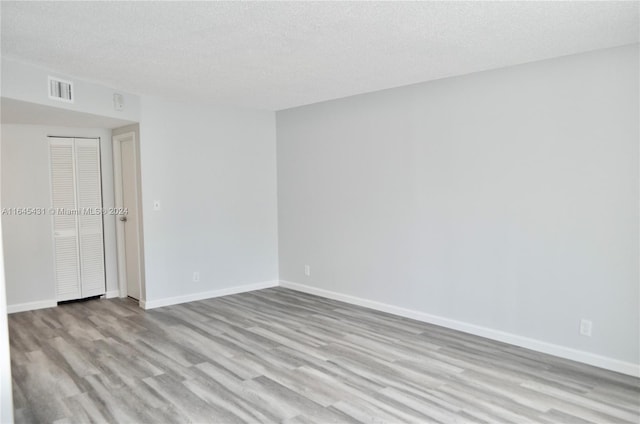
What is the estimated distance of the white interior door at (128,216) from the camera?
5383mm

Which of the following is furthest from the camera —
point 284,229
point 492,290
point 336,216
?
point 284,229

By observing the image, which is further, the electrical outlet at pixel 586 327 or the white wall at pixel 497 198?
the electrical outlet at pixel 586 327

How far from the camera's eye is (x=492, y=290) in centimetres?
404

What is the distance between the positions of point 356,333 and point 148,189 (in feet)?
9.60

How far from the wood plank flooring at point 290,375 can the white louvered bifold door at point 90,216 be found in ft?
2.87

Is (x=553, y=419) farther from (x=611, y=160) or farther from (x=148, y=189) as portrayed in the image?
(x=148, y=189)

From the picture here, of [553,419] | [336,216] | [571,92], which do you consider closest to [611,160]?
[571,92]

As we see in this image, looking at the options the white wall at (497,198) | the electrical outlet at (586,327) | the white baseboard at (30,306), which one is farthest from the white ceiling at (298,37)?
the white baseboard at (30,306)

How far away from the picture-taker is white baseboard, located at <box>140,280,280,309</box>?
5.22 m

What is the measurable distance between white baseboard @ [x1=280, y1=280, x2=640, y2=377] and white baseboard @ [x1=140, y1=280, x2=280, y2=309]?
1.01m

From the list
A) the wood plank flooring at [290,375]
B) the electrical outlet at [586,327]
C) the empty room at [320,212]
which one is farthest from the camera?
the electrical outlet at [586,327]

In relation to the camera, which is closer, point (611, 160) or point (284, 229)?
point (611, 160)

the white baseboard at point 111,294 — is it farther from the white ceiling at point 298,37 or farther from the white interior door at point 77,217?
the white ceiling at point 298,37

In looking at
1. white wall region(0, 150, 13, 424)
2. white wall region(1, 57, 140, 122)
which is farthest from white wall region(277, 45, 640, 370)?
white wall region(0, 150, 13, 424)
